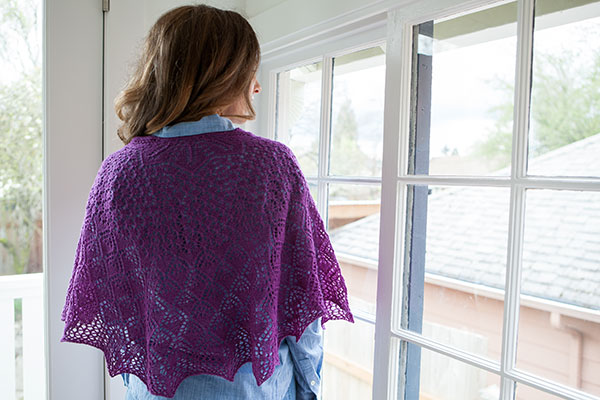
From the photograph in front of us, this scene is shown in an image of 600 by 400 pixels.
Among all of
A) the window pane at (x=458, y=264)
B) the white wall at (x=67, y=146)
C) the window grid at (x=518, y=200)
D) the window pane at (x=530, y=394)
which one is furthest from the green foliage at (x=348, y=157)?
the white wall at (x=67, y=146)

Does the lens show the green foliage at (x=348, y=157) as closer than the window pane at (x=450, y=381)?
No

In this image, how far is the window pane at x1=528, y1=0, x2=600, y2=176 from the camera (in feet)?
2.61

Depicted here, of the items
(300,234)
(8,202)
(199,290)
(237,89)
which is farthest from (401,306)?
(8,202)

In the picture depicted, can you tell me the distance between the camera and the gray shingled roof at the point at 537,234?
80 cm

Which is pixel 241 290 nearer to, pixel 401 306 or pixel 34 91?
pixel 401 306


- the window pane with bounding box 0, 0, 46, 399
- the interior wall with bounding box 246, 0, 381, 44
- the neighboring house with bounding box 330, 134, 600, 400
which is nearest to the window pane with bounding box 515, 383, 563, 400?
the neighboring house with bounding box 330, 134, 600, 400

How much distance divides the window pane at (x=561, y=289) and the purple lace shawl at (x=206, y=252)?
16.9 inches

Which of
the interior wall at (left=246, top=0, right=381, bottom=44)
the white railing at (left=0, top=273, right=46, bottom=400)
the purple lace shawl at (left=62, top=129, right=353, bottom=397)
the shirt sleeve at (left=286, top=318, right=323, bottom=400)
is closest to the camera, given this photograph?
the purple lace shawl at (left=62, top=129, right=353, bottom=397)

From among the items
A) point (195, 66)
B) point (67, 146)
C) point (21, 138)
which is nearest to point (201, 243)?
point (195, 66)

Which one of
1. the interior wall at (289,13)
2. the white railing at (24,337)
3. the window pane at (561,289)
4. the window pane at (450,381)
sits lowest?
the white railing at (24,337)

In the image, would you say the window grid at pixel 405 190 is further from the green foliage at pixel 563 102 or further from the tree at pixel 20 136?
the tree at pixel 20 136

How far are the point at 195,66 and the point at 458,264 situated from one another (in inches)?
29.0

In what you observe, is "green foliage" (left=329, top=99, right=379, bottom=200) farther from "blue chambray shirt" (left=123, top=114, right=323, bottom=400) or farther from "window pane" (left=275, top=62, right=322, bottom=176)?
"blue chambray shirt" (left=123, top=114, right=323, bottom=400)

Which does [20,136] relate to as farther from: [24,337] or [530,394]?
[530,394]
